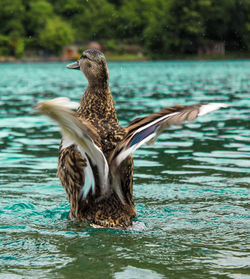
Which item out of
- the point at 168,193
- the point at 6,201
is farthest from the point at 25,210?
the point at 168,193

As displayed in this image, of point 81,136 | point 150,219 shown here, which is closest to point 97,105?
point 81,136

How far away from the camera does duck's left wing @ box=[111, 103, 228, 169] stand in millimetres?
4068

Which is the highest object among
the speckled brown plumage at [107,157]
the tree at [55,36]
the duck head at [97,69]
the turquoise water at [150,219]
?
the tree at [55,36]

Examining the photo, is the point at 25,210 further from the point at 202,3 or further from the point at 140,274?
the point at 202,3

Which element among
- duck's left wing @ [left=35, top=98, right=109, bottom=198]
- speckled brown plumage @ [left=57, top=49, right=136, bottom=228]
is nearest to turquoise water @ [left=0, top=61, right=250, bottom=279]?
speckled brown plumage @ [left=57, top=49, right=136, bottom=228]

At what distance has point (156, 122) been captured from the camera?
14.0 ft

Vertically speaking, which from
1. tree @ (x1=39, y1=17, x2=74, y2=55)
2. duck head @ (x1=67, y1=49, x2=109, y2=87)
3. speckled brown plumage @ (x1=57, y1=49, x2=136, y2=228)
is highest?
tree @ (x1=39, y1=17, x2=74, y2=55)

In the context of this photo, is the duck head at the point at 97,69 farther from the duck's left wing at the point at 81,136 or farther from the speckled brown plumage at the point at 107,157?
the duck's left wing at the point at 81,136

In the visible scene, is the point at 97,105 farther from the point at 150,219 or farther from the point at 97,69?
the point at 150,219

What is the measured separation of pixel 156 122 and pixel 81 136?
58 centimetres

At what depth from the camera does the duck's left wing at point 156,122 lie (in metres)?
4.07

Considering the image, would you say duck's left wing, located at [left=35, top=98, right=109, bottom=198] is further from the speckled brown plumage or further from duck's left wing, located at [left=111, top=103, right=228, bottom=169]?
duck's left wing, located at [left=111, top=103, right=228, bottom=169]

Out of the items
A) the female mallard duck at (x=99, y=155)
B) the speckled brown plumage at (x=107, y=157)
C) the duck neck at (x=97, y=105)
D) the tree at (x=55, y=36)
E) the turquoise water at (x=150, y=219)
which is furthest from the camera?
the tree at (x=55, y=36)

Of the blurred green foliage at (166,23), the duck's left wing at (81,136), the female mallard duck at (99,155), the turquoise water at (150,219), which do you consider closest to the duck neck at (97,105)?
the female mallard duck at (99,155)
